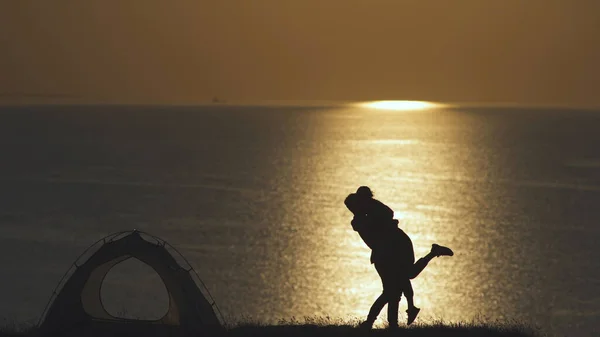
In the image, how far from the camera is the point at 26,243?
293 ft

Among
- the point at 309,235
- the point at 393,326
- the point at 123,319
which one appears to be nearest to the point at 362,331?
the point at 393,326

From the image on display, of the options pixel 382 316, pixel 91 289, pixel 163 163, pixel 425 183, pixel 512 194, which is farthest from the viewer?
pixel 163 163

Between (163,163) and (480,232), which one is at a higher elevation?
(163,163)

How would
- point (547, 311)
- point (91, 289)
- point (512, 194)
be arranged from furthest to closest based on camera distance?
point (512, 194) → point (547, 311) → point (91, 289)

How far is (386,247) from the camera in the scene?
54.9 ft

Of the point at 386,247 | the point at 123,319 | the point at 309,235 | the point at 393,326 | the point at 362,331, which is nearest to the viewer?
the point at 386,247

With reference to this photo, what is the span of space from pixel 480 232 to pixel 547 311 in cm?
3380

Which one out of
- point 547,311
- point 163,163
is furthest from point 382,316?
point 163,163

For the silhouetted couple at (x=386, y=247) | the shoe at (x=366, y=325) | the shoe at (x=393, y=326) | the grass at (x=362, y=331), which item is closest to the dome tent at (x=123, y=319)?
the grass at (x=362, y=331)

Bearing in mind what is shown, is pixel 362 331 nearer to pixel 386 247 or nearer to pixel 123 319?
pixel 386 247

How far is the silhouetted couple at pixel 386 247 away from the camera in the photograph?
1647cm

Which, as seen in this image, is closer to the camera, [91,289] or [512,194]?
[91,289]

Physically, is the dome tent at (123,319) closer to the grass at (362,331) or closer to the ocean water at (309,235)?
the grass at (362,331)

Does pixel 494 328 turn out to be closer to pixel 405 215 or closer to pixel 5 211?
pixel 405 215
